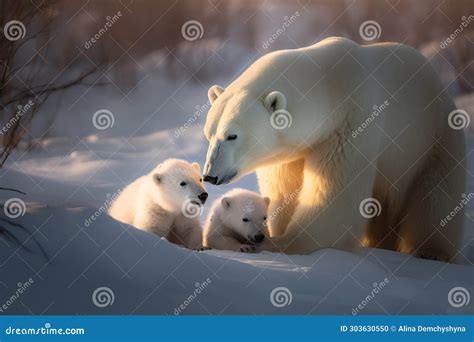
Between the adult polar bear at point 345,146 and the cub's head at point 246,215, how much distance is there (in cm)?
14

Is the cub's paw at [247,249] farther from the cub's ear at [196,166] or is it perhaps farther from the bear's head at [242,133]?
the cub's ear at [196,166]

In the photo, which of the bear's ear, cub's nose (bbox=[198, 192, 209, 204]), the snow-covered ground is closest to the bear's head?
the bear's ear

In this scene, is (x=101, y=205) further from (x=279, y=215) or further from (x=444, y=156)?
(x=444, y=156)

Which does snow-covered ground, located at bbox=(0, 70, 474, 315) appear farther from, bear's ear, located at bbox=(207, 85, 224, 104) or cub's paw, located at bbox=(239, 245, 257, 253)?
bear's ear, located at bbox=(207, 85, 224, 104)

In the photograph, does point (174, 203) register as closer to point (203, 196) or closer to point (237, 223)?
point (203, 196)

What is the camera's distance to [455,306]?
480 cm

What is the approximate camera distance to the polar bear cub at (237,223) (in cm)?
538

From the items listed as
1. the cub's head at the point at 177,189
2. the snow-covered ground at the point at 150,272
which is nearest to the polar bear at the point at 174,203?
the cub's head at the point at 177,189

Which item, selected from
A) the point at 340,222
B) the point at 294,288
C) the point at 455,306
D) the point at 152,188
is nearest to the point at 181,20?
the point at 152,188

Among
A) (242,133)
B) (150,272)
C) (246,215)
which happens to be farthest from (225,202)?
(150,272)

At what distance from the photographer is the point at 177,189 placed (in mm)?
5289

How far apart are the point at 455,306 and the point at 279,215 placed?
1552mm

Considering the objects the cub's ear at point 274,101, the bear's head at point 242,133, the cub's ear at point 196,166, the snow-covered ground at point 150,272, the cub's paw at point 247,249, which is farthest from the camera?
the cub's ear at point 196,166

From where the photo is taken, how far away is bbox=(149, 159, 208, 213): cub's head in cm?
529
